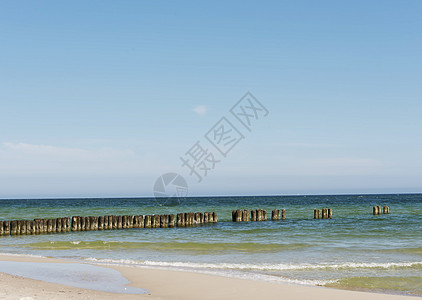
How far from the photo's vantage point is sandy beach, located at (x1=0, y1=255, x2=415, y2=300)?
1028cm

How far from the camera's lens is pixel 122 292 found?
11078 mm

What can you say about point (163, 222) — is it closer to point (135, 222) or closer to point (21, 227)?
point (135, 222)

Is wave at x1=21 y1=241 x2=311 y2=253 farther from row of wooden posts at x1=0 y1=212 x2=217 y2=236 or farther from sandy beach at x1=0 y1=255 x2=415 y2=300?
sandy beach at x1=0 y1=255 x2=415 y2=300

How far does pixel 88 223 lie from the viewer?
1237 inches

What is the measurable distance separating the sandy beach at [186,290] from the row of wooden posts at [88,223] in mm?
16993

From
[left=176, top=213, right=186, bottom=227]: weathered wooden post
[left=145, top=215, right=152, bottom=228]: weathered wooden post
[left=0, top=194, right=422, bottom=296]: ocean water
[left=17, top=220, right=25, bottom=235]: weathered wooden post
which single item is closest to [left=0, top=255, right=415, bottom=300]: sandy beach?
[left=0, top=194, right=422, bottom=296]: ocean water

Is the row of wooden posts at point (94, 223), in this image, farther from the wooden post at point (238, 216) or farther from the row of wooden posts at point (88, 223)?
the wooden post at point (238, 216)

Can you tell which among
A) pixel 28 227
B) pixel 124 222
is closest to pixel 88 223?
pixel 124 222

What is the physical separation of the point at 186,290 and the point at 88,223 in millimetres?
21612

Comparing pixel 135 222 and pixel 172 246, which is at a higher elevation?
pixel 135 222

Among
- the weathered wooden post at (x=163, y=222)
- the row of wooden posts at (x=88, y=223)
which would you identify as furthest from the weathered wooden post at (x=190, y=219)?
the weathered wooden post at (x=163, y=222)

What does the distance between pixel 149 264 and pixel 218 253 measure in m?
3.92

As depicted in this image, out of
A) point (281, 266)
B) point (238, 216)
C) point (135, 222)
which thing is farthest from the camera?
point (238, 216)

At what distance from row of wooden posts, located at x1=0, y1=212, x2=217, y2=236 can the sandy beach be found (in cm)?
1699
